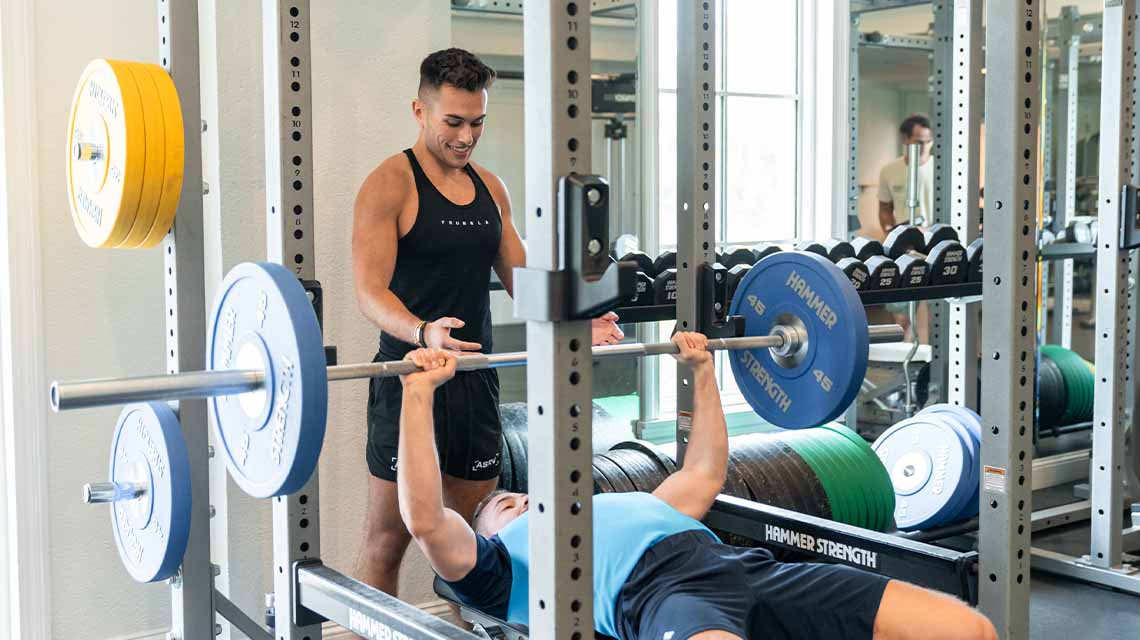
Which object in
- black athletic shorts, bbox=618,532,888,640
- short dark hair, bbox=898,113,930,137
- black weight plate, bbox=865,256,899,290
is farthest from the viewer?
short dark hair, bbox=898,113,930,137

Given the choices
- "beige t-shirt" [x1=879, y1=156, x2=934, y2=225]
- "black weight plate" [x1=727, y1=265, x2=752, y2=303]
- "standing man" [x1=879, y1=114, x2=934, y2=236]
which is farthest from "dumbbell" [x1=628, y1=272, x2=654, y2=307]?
"beige t-shirt" [x1=879, y1=156, x2=934, y2=225]

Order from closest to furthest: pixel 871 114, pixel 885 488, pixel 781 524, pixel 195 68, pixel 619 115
→ pixel 195 68
pixel 781 524
pixel 885 488
pixel 619 115
pixel 871 114

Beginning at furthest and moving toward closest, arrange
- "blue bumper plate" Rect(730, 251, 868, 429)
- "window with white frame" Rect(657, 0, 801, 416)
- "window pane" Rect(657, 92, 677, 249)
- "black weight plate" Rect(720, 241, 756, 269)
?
"window with white frame" Rect(657, 0, 801, 416) → "window pane" Rect(657, 92, 677, 249) → "black weight plate" Rect(720, 241, 756, 269) → "blue bumper plate" Rect(730, 251, 868, 429)

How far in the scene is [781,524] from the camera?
2.63 m

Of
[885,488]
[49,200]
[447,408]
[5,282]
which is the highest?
[49,200]

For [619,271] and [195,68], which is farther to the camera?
[195,68]

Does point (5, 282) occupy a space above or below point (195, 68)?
below

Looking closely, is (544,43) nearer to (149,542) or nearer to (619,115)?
(149,542)

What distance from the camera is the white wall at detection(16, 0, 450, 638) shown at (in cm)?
283

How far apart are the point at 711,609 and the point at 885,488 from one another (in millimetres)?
1858

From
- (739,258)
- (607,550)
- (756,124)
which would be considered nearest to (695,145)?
(739,258)

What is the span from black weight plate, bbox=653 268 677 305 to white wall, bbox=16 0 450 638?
2.64 ft

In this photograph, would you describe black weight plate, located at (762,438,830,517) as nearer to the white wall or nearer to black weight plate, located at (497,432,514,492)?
black weight plate, located at (497,432,514,492)

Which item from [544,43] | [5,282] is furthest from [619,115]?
[544,43]
